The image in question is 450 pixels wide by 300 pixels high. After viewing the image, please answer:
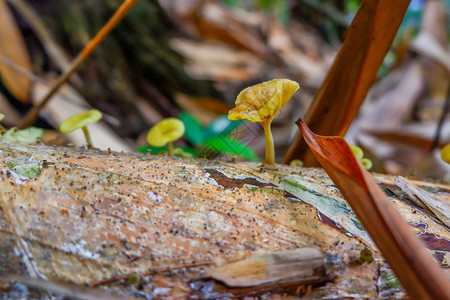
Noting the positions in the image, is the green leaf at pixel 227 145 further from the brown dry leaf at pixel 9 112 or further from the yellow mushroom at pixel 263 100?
the brown dry leaf at pixel 9 112

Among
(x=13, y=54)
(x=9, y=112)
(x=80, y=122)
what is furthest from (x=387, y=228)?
(x=13, y=54)

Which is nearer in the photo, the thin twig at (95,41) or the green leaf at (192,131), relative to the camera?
the thin twig at (95,41)

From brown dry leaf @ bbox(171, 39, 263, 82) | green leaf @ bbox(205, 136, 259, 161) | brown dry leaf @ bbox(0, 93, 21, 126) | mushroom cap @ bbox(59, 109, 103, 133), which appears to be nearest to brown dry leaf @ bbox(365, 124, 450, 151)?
brown dry leaf @ bbox(171, 39, 263, 82)

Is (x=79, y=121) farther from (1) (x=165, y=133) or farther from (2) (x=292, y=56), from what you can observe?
(2) (x=292, y=56)

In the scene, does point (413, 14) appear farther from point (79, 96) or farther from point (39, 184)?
point (39, 184)

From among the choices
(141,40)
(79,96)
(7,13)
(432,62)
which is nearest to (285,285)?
(79,96)

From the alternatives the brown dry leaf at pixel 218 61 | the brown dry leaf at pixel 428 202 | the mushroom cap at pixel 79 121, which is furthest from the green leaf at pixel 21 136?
the brown dry leaf at pixel 218 61
